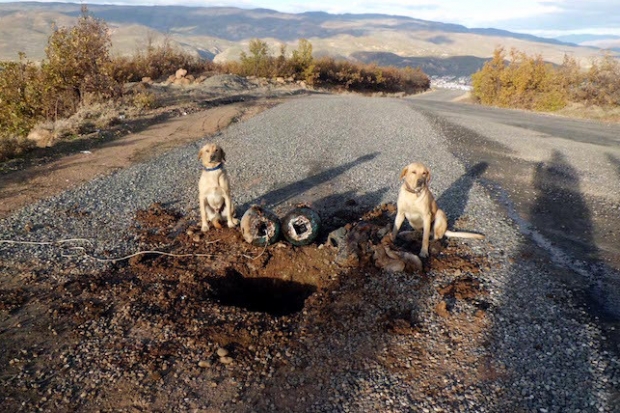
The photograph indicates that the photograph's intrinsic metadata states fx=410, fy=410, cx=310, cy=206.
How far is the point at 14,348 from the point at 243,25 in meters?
215

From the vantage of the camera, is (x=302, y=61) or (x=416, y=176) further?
(x=302, y=61)

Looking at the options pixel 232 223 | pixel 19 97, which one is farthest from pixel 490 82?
pixel 232 223

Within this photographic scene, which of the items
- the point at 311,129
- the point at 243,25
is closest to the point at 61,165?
the point at 311,129

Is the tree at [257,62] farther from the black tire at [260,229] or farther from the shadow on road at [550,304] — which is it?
the black tire at [260,229]

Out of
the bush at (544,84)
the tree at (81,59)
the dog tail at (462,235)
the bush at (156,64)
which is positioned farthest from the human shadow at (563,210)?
the bush at (156,64)

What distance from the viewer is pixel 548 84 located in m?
28.0

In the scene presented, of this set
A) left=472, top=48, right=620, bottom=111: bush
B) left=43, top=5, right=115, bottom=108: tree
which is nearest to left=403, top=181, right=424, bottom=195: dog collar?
left=43, top=5, right=115, bottom=108: tree

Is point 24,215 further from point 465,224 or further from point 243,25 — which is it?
point 243,25

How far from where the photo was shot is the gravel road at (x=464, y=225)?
3.81 m

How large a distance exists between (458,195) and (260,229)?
15.9 ft

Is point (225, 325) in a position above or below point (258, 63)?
below

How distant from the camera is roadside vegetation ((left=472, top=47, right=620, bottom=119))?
25.6 m

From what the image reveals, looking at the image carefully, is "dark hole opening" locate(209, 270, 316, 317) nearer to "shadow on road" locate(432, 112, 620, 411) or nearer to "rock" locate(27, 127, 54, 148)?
"shadow on road" locate(432, 112, 620, 411)

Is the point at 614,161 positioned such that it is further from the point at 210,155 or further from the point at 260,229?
the point at 210,155
